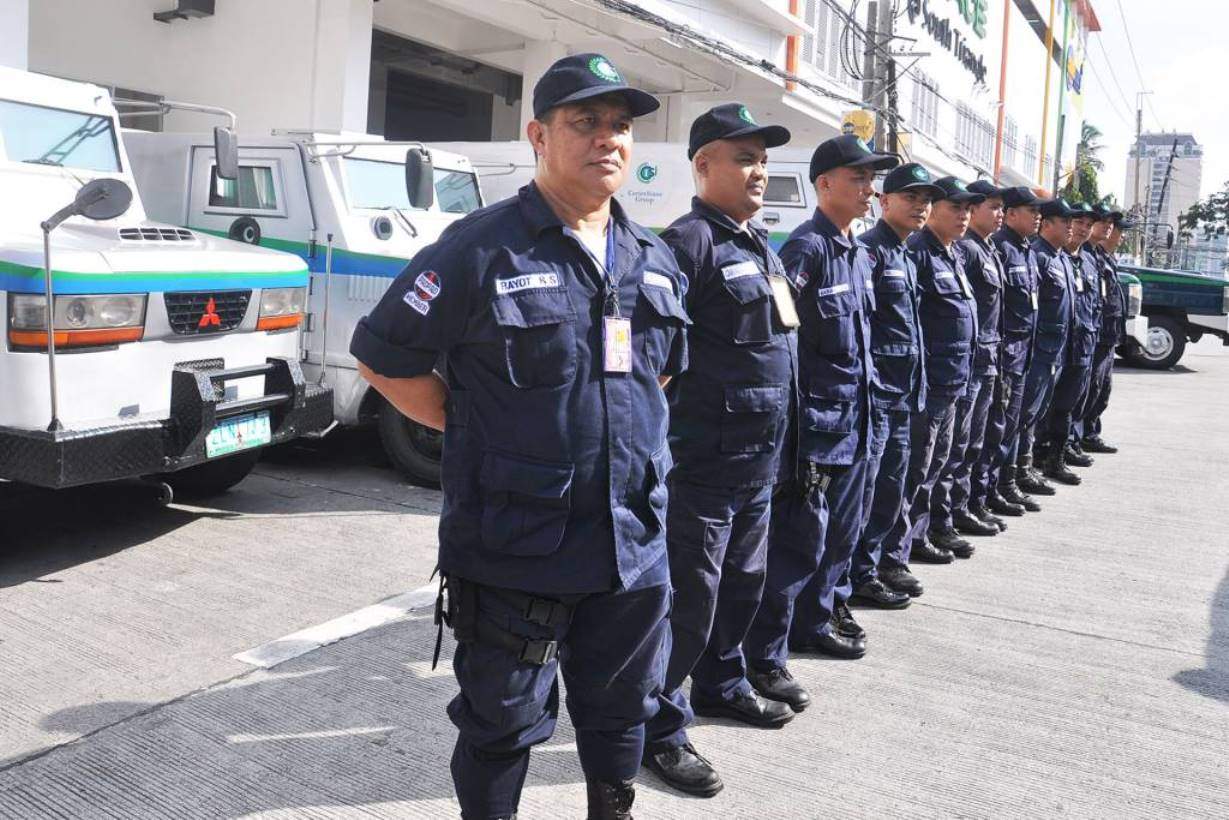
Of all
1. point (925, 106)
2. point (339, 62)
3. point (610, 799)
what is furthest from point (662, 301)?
point (925, 106)

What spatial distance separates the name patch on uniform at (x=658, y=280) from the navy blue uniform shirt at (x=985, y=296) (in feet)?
12.4

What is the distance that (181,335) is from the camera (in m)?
5.13

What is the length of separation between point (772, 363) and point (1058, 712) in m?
1.70

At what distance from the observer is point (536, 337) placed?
2.32 metres

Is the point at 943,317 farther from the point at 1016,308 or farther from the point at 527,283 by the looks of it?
the point at 527,283

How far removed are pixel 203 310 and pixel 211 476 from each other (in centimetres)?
128

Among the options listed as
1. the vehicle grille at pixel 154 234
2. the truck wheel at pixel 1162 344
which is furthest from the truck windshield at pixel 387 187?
the truck wheel at pixel 1162 344

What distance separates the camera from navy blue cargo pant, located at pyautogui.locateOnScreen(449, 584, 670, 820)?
2354mm

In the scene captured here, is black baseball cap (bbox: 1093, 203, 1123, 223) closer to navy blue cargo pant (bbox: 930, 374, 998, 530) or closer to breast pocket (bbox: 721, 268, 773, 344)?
navy blue cargo pant (bbox: 930, 374, 998, 530)

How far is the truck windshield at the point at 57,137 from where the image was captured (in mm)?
5609

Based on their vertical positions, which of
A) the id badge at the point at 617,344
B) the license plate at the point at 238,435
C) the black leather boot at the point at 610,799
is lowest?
the black leather boot at the point at 610,799

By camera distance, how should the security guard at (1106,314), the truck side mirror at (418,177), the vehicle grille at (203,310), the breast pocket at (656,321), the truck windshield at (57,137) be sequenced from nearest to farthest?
1. the breast pocket at (656,321)
2. the vehicle grille at (203,310)
3. the truck windshield at (57,137)
4. the truck side mirror at (418,177)
5. the security guard at (1106,314)

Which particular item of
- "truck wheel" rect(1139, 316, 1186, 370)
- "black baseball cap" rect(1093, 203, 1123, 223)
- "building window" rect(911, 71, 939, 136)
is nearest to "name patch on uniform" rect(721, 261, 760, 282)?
"black baseball cap" rect(1093, 203, 1123, 223)

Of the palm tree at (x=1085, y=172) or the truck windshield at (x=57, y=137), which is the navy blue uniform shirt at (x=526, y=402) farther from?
the palm tree at (x=1085, y=172)
